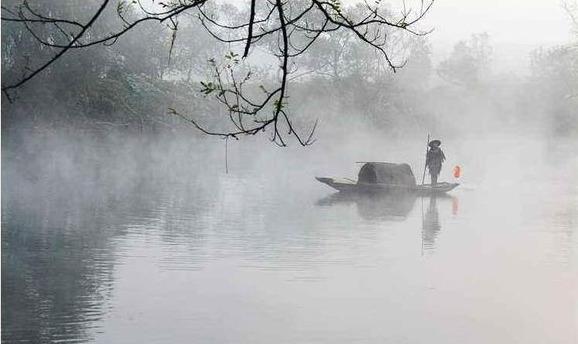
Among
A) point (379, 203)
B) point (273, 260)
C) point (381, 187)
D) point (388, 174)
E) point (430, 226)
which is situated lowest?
point (273, 260)

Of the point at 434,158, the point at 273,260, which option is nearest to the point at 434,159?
the point at 434,158

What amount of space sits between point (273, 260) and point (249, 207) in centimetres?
1015

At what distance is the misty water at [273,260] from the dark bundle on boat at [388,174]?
597 millimetres

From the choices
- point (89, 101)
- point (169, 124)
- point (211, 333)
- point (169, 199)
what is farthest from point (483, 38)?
point (211, 333)

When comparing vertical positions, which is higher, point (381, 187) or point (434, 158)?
point (434, 158)

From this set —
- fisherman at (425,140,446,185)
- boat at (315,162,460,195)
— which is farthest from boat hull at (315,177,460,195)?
fisherman at (425,140,446,185)

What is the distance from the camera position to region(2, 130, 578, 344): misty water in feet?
44.3

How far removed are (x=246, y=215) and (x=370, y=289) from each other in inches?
437

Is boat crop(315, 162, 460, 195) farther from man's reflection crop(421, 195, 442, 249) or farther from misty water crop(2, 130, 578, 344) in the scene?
man's reflection crop(421, 195, 442, 249)

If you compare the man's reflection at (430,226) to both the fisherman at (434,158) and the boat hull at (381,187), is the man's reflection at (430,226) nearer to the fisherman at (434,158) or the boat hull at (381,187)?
the boat hull at (381,187)

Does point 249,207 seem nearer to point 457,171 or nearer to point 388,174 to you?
point 388,174

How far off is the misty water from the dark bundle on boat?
597 mm

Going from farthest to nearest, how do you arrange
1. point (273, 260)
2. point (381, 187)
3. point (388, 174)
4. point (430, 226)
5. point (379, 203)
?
1. point (388, 174)
2. point (381, 187)
3. point (379, 203)
4. point (430, 226)
5. point (273, 260)

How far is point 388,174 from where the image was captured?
3247 cm
